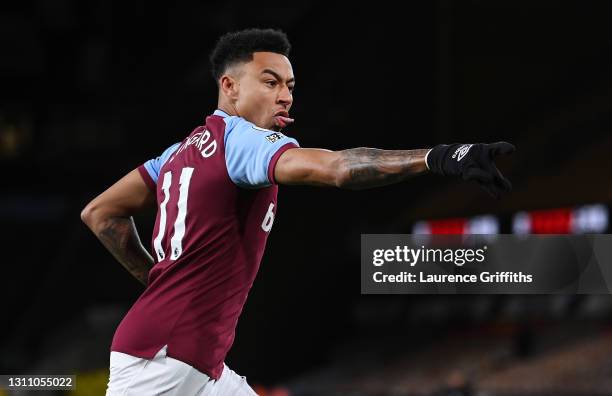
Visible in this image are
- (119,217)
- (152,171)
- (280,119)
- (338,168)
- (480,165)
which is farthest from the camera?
(119,217)

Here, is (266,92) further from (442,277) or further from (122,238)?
(442,277)

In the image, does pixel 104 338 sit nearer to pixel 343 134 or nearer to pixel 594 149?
pixel 343 134

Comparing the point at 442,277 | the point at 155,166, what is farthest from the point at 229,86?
the point at 442,277

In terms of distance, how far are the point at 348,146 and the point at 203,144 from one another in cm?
1080

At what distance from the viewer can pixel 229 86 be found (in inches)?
141

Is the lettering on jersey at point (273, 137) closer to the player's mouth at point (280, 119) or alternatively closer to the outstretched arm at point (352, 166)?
the outstretched arm at point (352, 166)

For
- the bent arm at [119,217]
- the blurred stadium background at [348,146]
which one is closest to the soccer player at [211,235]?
the bent arm at [119,217]

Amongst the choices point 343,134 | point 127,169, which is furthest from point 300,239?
point 127,169

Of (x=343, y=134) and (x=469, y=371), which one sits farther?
(x=343, y=134)

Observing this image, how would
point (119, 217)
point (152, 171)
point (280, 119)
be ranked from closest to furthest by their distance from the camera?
1. point (280, 119)
2. point (152, 171)
3. point (119, 217)

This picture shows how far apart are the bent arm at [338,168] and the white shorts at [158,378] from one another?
2.46 ft

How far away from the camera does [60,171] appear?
1642cm

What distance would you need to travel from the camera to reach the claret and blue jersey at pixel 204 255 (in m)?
3.26

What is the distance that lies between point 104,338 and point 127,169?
9.58 ft
